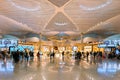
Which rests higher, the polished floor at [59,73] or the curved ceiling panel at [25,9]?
the curved ceiling panel at [25,9]

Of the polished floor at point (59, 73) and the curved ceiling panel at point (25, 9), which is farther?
the curved ceiling panel at point (25, 9)

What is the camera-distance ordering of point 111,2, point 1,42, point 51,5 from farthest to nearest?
point 1,42
point 51,5
point 111,2

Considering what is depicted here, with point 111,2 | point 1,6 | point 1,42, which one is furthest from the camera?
point 1,42

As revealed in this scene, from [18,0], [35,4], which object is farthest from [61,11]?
[18,0]

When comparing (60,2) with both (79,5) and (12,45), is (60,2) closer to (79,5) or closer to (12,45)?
(79,5)

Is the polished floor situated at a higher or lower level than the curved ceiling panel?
lower

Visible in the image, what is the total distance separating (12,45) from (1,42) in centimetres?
188

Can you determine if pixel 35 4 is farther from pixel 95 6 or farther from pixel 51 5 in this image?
pixel 95 6

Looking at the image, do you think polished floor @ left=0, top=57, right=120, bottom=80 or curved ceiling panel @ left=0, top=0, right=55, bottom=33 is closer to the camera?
polished floor @ left=0, top=57, right=120, bottom=80

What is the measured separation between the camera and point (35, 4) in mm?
23484

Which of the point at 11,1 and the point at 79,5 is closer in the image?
the point at 11,1

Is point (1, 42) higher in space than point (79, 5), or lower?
lower

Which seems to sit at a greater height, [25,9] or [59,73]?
[25,9]

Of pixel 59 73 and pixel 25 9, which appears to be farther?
pixel 25 9
